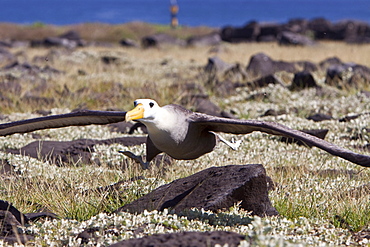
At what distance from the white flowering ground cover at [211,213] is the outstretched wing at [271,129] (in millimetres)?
596

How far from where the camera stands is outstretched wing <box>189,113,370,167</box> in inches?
156

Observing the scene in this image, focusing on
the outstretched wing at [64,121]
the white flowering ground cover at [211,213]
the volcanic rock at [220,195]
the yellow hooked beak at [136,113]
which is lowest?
the white flowering ground cover at [211,213]

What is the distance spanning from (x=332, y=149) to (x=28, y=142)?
494 cm

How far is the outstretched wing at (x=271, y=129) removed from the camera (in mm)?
3961

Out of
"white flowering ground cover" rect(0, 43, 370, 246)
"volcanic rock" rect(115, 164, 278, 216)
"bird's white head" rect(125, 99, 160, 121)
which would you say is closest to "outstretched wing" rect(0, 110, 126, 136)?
"white flowering ground cover" rect(0, 43, 370, 246)

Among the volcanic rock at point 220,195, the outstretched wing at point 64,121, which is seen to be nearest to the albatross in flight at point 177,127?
the outstretched wing at point 64,121

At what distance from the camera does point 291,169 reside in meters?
6.04

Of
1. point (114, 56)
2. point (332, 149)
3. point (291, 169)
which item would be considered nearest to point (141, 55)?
point (114, 56)

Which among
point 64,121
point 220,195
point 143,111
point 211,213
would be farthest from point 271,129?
point 64,121

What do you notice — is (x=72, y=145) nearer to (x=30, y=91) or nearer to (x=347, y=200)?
(x=347, y=200)

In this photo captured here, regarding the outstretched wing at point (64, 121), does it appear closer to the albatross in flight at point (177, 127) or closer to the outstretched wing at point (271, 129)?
the albatross in flight at point (177, 127)

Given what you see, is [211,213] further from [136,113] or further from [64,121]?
[64,121]

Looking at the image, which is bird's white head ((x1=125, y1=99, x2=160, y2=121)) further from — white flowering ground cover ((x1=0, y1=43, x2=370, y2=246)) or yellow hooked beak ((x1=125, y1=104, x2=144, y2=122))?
white flowering ground cover ((x1=0, y1=43, x2=370, y2=246))

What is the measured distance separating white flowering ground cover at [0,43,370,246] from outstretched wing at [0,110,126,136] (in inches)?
18.9
